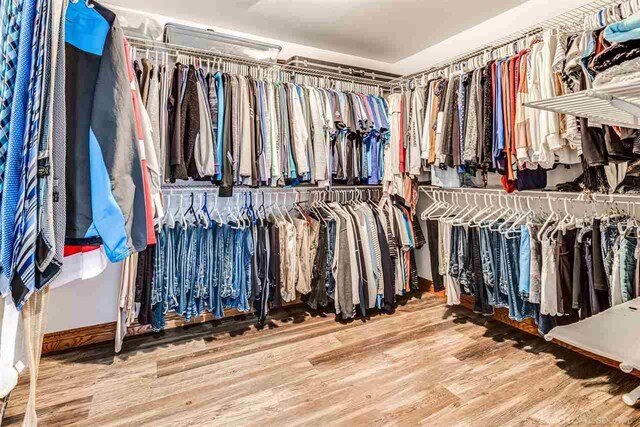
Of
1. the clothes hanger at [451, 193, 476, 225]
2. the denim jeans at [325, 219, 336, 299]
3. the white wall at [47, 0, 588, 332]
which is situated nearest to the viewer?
the white wall at [47, 0, 588, 332]

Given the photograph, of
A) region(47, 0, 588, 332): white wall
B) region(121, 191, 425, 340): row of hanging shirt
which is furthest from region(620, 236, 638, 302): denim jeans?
region(121, 191, 425, 340): row of hanging shirt

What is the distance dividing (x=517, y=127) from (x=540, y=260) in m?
0.84

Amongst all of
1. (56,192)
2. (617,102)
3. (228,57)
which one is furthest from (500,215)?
(56,192)

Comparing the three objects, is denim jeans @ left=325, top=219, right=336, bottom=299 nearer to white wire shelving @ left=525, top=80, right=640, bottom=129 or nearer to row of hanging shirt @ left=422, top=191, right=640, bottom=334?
row of hanging shirt @ left=422, top=191, right=640, bottom=334

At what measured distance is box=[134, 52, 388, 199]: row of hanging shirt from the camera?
86.7 inches

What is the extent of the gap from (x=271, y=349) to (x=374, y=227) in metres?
1.25

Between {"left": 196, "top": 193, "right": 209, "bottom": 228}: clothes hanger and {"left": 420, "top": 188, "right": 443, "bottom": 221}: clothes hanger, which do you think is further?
{"left": 420, "top": 188, "right": 443, "bottom": 221}: clothes hanger

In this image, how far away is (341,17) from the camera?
108 inches

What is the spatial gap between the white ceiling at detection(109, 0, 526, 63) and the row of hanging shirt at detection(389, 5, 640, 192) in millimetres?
491

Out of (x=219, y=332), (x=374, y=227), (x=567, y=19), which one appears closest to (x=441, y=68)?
(x=567, y=19)

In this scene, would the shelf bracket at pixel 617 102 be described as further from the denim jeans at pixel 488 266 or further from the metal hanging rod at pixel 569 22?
the denim jeans at pixel 488 266

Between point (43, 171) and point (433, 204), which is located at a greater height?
point (43, 171)

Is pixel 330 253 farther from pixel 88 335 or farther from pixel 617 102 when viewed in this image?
pixel 617 102

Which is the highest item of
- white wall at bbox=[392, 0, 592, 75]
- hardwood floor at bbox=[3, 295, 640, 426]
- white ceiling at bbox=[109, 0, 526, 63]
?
white ceiling at bbox=[109, 0, 526, 63]
